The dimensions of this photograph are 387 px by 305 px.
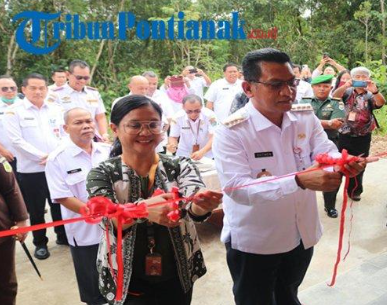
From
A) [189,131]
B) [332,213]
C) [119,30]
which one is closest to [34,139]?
[189,131]

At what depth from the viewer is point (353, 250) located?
383 cm

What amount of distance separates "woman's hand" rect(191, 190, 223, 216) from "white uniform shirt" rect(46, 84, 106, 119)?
11.5ft

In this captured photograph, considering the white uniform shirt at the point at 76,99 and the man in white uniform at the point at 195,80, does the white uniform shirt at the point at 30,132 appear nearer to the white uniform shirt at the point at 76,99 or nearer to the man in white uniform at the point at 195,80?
the white uniform shirt at the point at 76,99

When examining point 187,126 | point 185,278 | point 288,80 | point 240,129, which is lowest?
point 185,278

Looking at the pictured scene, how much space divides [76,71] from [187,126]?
153 centimetres

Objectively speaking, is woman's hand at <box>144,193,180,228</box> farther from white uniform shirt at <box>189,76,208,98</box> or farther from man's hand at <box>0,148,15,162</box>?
white uniform shirt at <box>189,76,208,98</box>

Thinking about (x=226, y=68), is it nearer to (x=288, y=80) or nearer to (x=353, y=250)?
(x=353, y=250)

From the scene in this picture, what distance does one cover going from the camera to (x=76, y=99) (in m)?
4.73

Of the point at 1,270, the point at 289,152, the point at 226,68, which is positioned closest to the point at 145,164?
the point at 289,152

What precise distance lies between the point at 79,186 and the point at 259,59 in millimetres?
1549

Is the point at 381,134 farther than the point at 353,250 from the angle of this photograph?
Yes

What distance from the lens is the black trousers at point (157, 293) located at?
5.50 ft

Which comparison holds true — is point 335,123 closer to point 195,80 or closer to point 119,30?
point 195,80

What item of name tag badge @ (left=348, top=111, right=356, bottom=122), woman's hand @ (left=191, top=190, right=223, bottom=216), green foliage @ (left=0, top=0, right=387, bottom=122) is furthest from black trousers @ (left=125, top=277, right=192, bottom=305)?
green foliage @ (left=0, top=0, right=387, bottom=122)
